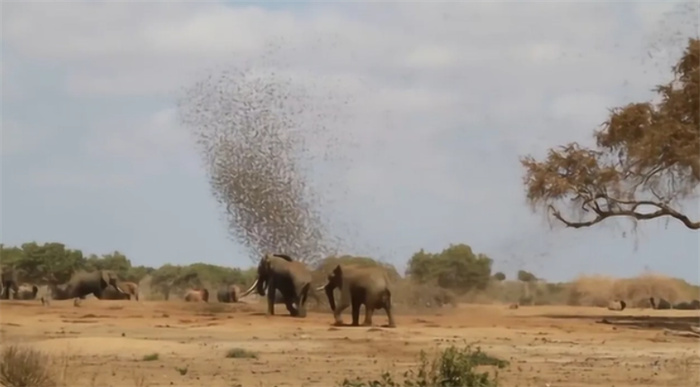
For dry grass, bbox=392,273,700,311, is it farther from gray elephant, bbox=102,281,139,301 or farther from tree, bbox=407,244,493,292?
gray elephant, bbox=102,281,139,301

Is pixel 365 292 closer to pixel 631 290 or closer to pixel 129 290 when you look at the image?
pixel 129 290

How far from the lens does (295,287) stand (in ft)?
106

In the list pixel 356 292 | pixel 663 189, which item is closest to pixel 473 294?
pixel 663 189

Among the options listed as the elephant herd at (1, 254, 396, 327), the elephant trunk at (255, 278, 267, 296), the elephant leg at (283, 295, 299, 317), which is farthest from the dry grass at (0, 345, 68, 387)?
the elephant trunk at (255, 278, 267, 296)

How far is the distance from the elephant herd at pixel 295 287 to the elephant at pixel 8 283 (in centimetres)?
2

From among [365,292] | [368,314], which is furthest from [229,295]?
[365,292]

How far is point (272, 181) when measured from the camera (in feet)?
135

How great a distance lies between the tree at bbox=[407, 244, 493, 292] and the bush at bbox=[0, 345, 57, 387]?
4171cm

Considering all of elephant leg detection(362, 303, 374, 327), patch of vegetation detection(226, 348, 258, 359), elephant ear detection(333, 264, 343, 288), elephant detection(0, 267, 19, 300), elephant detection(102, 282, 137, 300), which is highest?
elephant detection(0, 267, 19, 300)

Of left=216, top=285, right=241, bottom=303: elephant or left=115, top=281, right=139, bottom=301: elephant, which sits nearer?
left=115, top=281, right=139, bottom=301: elephant

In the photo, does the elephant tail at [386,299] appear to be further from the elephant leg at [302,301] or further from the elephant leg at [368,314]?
the elephant leg at [302,301]

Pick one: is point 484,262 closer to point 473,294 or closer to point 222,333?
point 473,294

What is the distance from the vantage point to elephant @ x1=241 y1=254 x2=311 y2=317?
1270 inches

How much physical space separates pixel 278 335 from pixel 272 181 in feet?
54.3
